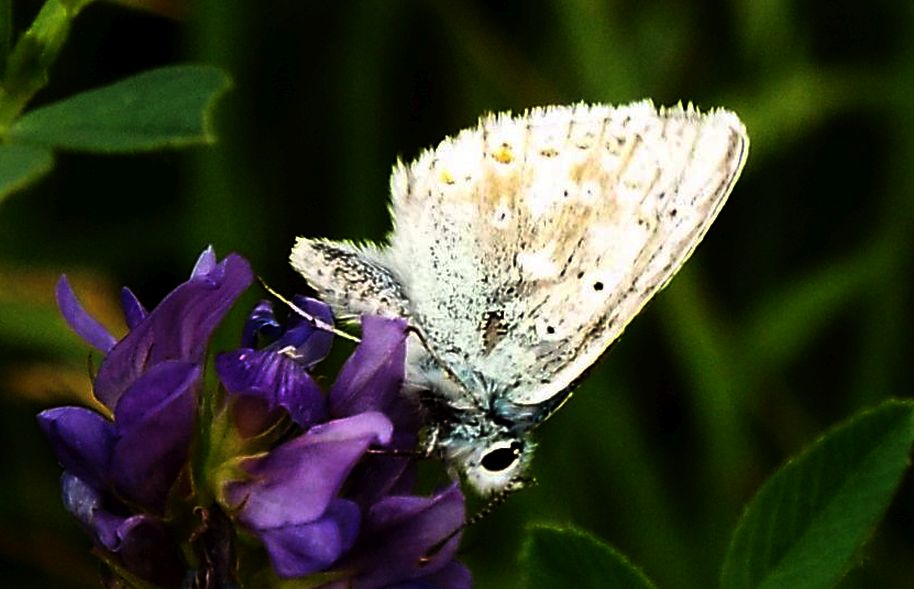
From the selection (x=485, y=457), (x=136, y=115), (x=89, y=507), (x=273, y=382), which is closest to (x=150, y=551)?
(x=89, y=507)

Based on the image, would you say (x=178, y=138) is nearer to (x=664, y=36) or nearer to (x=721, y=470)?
(x=721, y=470)

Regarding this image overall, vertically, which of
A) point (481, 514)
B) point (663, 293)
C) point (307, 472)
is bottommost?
point (663, 293)

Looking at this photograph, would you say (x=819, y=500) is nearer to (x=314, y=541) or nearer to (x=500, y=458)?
(x=500, y=458)

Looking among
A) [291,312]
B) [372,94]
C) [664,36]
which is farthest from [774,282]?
[291,312]

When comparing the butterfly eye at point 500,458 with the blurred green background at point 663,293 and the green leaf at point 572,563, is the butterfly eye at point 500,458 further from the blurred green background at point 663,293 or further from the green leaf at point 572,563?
the blurred green background at point 663,293

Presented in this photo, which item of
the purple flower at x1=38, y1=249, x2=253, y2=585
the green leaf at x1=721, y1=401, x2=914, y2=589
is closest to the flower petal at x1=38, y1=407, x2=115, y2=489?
the purple flower at x1=38, y1=249, x2=253, y2=585

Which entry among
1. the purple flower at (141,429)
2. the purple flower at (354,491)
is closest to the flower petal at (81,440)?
the purple flower at (141,429)
